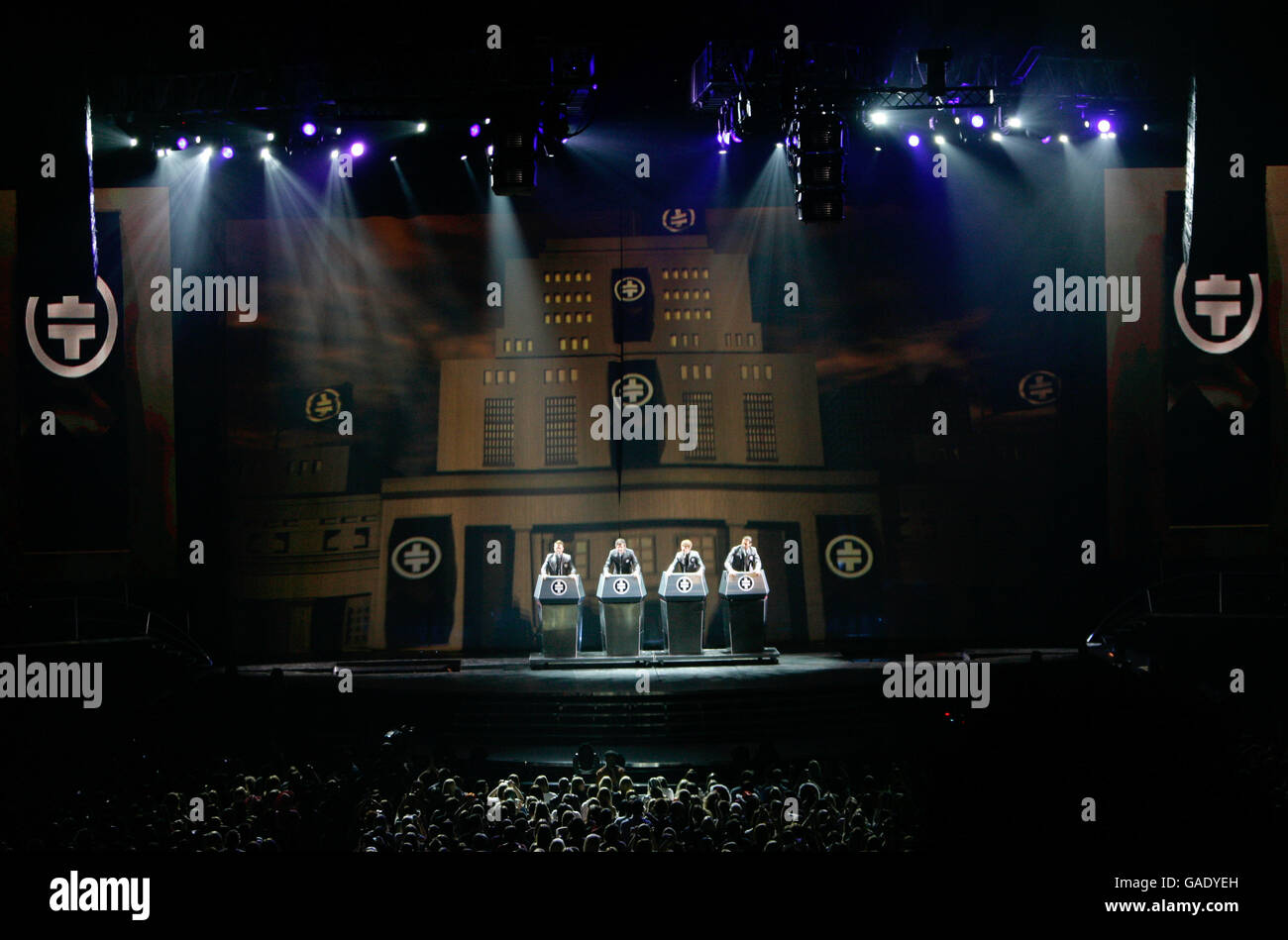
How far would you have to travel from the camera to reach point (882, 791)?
5363 millimetres

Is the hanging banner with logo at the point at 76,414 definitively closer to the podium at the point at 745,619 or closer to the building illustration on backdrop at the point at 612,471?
the building illustration on backdrop at the point at 612,471

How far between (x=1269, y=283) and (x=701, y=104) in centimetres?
619

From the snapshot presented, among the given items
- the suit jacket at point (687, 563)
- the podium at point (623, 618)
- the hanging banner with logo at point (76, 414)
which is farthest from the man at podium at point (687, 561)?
the hanging banner with logo at point (76, 414)

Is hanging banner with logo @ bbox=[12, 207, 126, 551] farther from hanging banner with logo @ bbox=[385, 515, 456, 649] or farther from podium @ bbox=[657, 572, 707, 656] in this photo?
podium @ bbox=[657, 572, 707, 656]

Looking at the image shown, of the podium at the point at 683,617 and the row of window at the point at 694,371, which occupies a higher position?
the row of window at the point at 694,371

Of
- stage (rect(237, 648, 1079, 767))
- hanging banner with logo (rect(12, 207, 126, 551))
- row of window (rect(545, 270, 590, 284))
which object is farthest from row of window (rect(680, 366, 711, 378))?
hanging banner with logo (rect(12, 207, 126, 551))

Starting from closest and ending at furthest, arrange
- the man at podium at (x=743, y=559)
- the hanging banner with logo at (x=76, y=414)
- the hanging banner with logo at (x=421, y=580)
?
1. the man at podium at (x=743, y=559)
2. the hanging banner with logo at (x=76, y=414)
3. the hanging banner with logo at (x=421, y=580)

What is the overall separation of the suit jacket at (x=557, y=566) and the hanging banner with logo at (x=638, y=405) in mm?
1452

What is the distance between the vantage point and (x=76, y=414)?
1046cm

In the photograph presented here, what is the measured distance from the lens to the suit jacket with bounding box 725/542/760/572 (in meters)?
9.93

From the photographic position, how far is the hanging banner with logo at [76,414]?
10.3 meters

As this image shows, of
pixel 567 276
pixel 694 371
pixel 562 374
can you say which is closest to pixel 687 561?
pixel 694 371
